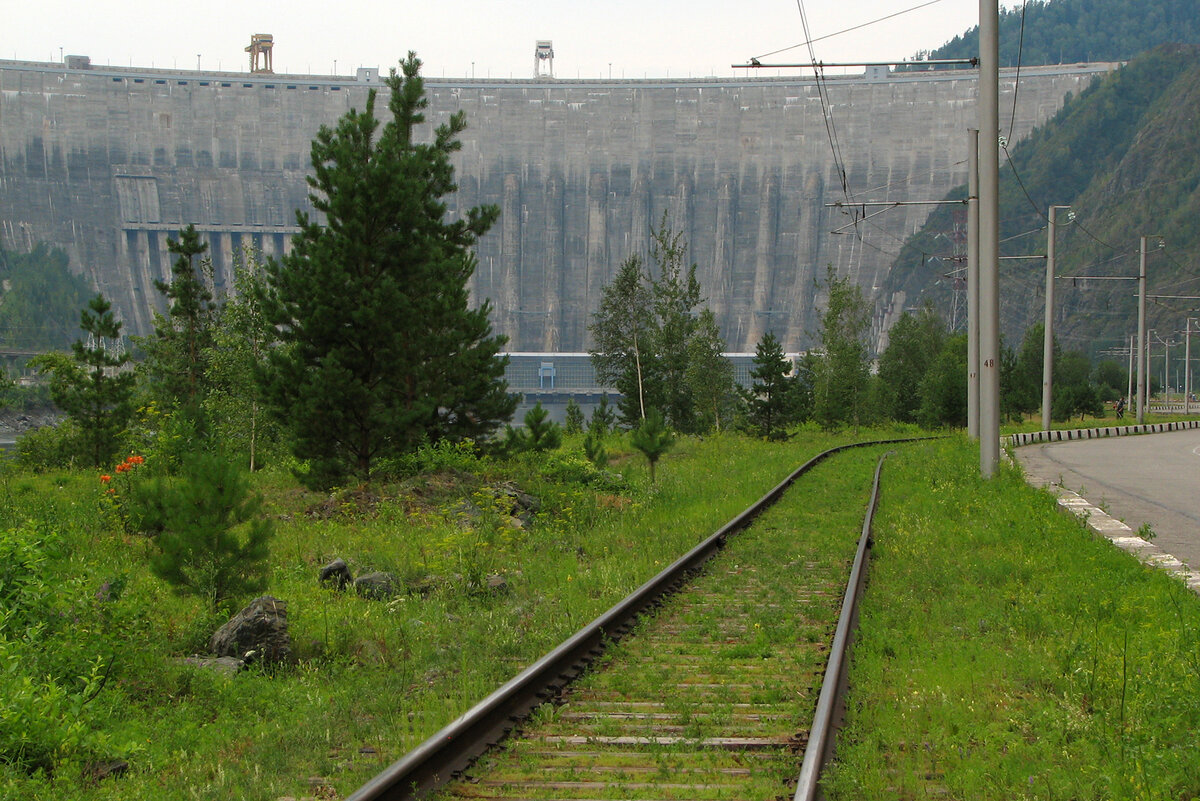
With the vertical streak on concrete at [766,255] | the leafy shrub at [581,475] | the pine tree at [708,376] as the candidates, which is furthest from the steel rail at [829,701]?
the vertical streak on concrete at [766,255]

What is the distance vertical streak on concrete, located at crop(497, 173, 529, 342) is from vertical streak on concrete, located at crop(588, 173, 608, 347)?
8037 mm

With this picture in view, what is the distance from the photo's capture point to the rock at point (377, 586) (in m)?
9.18

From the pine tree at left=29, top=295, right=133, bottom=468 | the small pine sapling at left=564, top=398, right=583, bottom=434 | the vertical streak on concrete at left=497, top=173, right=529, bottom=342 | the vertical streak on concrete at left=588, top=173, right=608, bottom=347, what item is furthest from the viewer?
the vertical streak on concrete at left=588, top=173, right=608, bottom=347

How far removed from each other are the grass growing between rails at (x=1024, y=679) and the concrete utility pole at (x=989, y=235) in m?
6.31

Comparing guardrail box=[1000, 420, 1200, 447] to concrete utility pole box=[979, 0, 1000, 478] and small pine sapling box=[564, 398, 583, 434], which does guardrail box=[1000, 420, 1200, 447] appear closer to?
concrete utility pole box=[979, 0, 1000, 478]

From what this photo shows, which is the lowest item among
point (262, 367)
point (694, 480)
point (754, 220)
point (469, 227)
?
point (694, 480)

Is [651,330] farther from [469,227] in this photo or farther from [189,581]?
[189,581]

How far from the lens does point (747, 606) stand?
8031mm

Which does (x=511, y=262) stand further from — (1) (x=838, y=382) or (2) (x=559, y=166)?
(1) (x=838, y=382)

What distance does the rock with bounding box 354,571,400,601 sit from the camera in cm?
918

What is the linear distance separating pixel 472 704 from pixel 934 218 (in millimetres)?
160757

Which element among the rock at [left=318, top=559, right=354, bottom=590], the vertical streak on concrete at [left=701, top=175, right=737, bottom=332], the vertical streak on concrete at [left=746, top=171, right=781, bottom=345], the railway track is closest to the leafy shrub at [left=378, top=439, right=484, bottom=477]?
the rock at [left=318, top=559, right=354, bottom=590]

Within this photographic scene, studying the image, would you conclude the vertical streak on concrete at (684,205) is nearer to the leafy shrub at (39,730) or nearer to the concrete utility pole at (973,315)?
the concrete utility pole at (973,315)

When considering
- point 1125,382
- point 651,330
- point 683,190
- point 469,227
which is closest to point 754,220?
point 683,190
